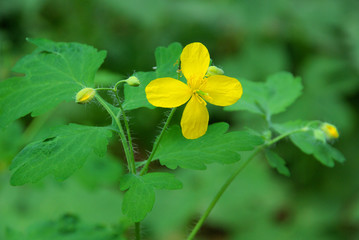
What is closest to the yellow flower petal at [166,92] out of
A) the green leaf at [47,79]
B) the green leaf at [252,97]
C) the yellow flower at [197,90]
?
the yellow flower at [197,90]

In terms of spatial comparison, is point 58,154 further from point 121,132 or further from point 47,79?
point 47,79

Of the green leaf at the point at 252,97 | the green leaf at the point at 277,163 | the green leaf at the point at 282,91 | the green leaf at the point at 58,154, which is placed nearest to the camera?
→ the green leaf at the point at 58,154

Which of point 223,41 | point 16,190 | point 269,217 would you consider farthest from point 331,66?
point 16,190

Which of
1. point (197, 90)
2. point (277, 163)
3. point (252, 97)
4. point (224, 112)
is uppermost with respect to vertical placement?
point (197, 90)

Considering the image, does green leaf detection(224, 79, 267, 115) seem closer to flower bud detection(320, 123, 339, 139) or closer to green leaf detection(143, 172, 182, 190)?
flower bud detection(320, 123, 339, 139)

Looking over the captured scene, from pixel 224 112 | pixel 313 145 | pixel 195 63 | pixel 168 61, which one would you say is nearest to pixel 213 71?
pixel 195 63

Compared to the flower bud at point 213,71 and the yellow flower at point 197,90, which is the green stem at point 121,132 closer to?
the yellow flower at point 197,90
